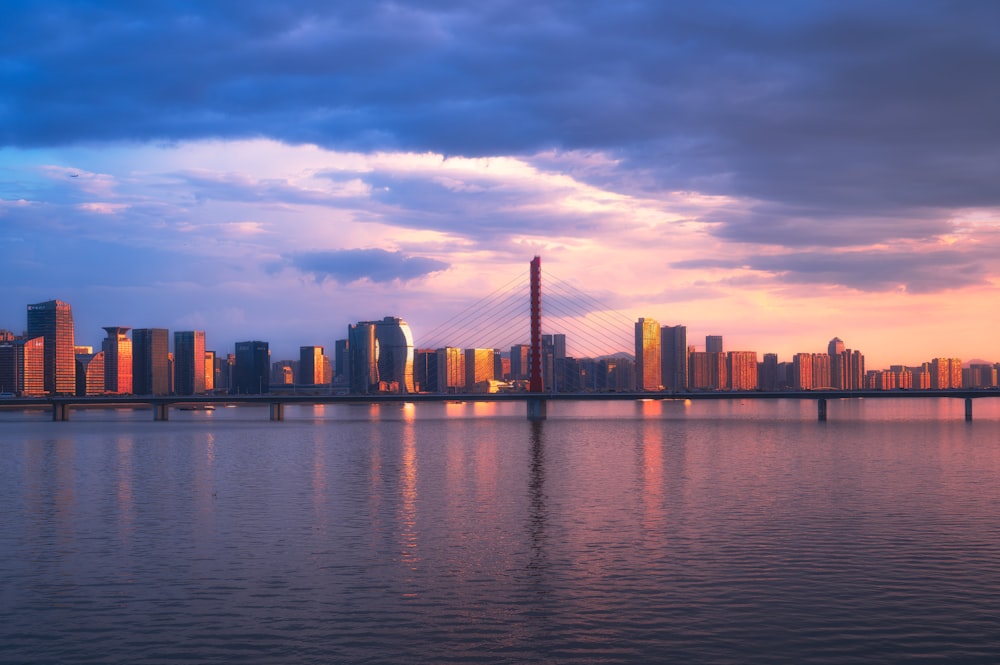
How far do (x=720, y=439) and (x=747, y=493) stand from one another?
62291mm

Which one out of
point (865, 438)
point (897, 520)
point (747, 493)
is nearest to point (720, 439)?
point (865, 438)

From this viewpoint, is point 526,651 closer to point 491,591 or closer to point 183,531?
point 491,591

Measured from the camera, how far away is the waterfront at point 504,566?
22.7 meters

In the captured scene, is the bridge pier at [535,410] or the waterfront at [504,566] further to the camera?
the bridge pier at [535,410]

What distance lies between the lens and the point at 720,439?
114000 mm

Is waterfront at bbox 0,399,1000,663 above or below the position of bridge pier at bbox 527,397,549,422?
above

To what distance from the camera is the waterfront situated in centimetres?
2269

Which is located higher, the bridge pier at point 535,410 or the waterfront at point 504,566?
the waterfront at point 504,566

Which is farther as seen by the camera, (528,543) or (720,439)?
(720,439)

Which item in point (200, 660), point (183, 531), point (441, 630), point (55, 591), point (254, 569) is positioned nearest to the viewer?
point (200, 660)

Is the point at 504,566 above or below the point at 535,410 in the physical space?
above

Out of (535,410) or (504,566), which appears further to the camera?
(535,410)

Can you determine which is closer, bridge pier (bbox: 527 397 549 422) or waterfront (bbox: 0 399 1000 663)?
waterfront (bbox: 0 399 1000 663)

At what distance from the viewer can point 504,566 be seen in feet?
105
